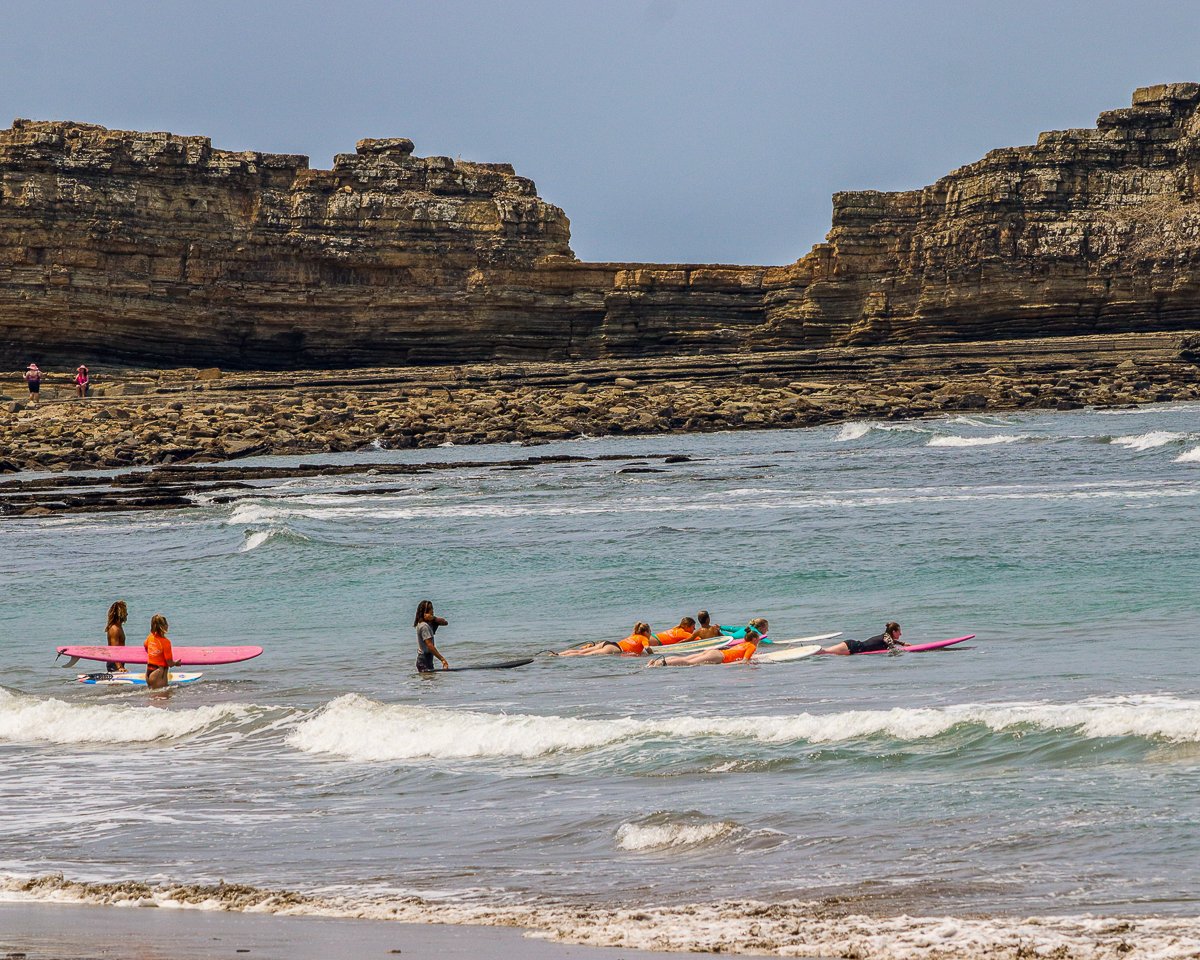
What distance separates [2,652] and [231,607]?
3.88 metres

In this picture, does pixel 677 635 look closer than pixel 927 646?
No

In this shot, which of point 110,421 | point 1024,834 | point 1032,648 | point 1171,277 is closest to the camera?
point 1024,834

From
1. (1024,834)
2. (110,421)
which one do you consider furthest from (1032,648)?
(110,421)

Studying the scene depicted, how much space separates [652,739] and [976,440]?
37.3m

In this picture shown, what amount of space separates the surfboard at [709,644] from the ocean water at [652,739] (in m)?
0.63

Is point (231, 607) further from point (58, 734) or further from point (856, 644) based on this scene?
point (856, 644)

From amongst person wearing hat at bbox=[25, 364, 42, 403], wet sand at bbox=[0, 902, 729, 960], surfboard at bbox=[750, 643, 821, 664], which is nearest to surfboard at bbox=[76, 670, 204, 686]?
surfboard at bbox=[750, 643, 821, 664]

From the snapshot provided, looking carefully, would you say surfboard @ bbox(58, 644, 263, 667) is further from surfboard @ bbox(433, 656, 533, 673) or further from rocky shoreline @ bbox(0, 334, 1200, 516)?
rocky shoreline @ bbox(0, 334, 1200, 516)

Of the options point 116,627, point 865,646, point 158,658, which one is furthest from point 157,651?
point 865,646

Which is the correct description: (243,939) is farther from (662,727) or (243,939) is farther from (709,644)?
(709,644)

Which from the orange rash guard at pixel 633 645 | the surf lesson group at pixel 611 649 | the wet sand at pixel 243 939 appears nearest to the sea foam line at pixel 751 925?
the wet sand at pixel 243 939

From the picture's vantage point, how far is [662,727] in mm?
11688

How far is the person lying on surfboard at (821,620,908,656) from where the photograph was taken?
15406mm

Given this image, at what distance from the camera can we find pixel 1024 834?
27.2 ft
